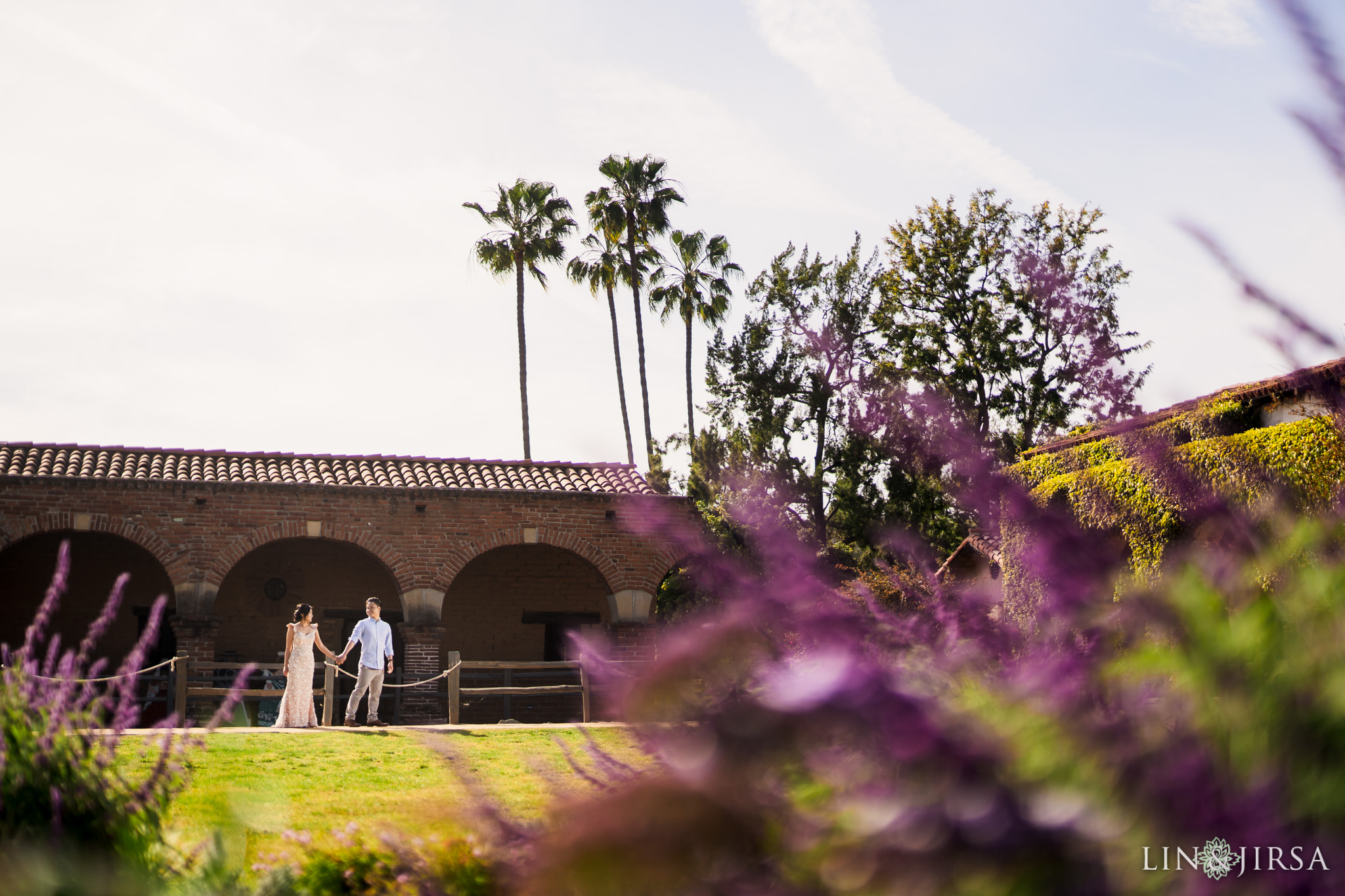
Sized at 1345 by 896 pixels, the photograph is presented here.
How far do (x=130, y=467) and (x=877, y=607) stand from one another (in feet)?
62.2

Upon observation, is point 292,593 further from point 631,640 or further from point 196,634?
point 631,640

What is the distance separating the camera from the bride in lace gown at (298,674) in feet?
41.3

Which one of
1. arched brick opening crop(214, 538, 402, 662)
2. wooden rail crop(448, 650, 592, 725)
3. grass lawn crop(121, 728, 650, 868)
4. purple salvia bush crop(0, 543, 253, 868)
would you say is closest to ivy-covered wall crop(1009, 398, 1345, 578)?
grass lawn crop(121, 728, 650, 868)

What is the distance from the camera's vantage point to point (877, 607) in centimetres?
183

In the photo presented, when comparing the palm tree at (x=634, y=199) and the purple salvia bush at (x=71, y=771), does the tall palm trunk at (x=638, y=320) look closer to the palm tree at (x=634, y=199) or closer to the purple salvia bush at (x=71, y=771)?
the palm tree at (x=634, y=199)

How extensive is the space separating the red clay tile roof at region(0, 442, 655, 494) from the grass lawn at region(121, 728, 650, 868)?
300 inches

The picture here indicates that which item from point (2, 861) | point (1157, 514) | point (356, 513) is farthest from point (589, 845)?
point (356, 513)

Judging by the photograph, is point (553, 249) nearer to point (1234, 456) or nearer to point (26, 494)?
point (26, 494)

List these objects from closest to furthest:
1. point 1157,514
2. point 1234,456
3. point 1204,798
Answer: point 1204,798, point 1234,456, point 1157,514

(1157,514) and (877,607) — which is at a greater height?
(1157,514)

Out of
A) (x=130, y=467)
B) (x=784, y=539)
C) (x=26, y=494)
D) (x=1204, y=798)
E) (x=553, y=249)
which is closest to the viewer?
(x=1204, y=798)

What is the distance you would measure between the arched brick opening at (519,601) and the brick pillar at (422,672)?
2.81 meters

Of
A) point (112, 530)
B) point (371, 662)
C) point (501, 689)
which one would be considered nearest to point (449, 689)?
point (501, 689)

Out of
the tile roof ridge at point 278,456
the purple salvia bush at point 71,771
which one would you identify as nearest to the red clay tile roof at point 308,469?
the tile roof ridge at point 278,456
